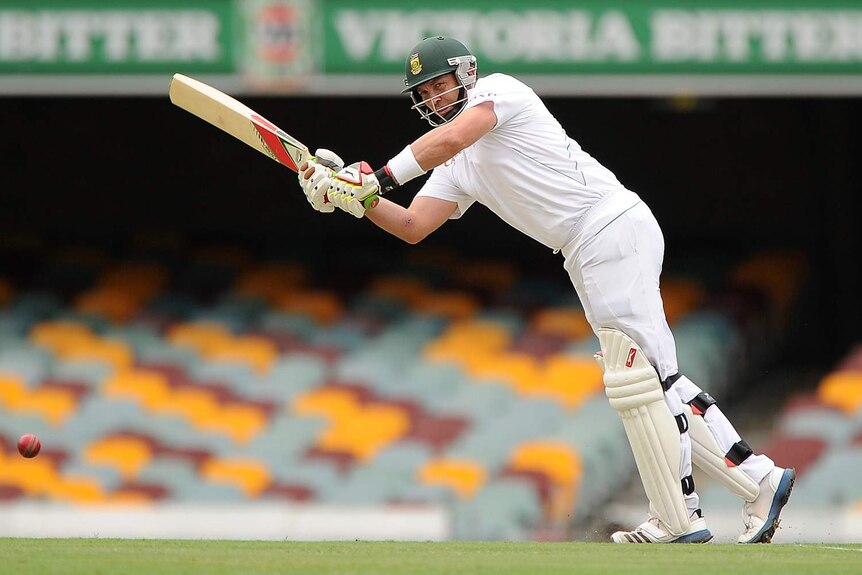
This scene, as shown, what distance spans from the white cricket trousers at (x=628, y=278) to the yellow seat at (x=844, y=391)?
3.73 meters

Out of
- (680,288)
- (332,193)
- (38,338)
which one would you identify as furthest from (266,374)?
(332,193)

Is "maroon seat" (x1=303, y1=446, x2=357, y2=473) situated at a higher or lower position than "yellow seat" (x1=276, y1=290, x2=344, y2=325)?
lower

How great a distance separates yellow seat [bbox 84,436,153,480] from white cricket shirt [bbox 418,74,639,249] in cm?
426

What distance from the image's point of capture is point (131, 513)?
7.45m

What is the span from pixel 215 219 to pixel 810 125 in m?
4.08

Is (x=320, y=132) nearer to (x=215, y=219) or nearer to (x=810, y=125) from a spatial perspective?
(x=215, y=219)

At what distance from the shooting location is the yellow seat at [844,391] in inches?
312

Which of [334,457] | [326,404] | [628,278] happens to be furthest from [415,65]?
[326,404]

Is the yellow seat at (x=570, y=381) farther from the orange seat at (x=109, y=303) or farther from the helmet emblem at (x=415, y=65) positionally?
the helmet emblem at (x=415, y=65)

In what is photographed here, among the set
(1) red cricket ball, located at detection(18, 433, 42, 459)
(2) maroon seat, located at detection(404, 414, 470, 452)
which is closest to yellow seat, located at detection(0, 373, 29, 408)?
(2) maroon seat, located at detection(404, 414, 470, 452)

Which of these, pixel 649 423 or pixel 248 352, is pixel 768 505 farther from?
pixel 248 352

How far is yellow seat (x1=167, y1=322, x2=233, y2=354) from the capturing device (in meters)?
9.15

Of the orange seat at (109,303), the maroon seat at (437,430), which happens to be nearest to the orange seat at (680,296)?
the maroon seat at (437,430)

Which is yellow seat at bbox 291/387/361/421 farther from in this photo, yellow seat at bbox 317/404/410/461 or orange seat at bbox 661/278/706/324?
orange seat at bbox 661/278/706/324
